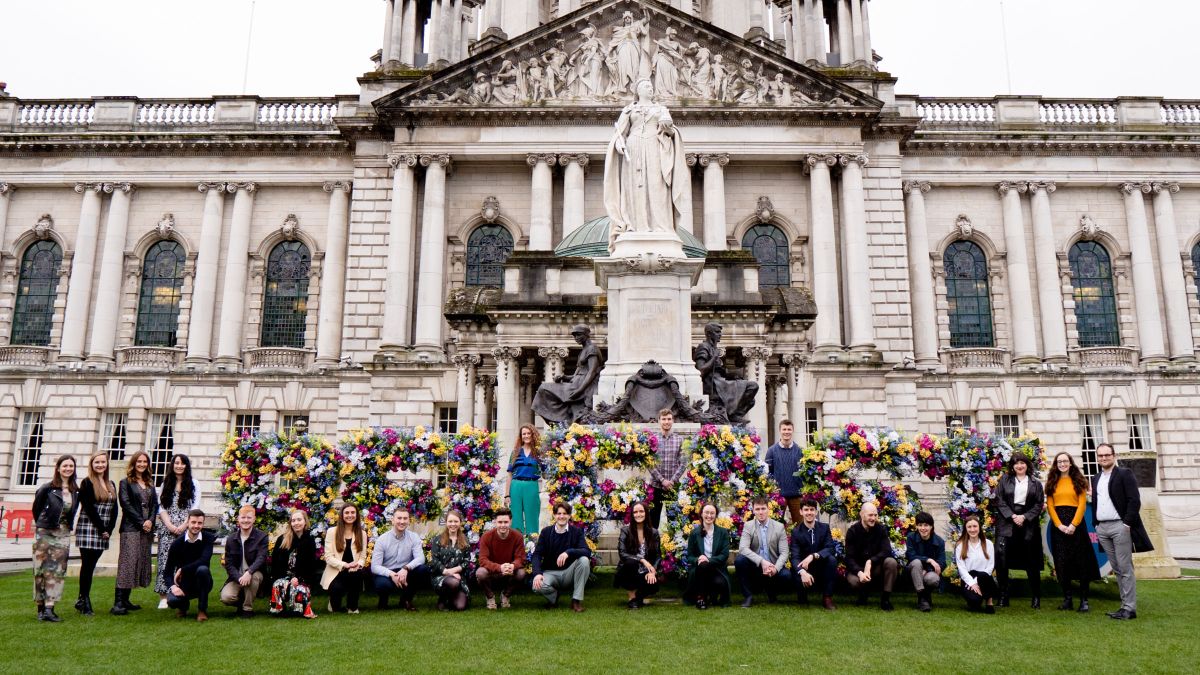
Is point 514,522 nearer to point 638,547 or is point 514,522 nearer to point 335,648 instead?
point 638,547

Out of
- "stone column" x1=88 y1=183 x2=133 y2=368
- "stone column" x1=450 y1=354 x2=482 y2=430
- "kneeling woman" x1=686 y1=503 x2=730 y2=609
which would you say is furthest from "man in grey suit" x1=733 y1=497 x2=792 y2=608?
"stone column" x1=88 y1=183 x2=133 y2=368

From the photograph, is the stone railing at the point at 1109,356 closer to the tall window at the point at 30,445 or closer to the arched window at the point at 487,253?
the arched window at the point at 487,253

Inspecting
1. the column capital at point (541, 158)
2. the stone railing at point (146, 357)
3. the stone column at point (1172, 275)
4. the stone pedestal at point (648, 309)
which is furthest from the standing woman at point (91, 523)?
the stone column at point (1172, 275)

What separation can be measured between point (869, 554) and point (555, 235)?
26580 millimetres

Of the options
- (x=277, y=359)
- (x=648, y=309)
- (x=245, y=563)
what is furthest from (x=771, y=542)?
(x=277, y=359)

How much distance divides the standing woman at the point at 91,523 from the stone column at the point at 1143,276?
3878cm

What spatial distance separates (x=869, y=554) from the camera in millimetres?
10703

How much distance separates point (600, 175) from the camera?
36.6m

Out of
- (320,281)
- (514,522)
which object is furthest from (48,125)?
(514,522)

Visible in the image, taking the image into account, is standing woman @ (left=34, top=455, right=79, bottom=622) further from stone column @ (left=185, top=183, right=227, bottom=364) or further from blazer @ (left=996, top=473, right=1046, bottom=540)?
stone column @ (left=185, top=183, right=227, bottom=364)

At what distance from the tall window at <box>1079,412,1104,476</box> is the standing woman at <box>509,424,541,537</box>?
104ft

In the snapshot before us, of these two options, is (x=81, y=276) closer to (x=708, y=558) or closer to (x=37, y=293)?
(x=37, y=293)

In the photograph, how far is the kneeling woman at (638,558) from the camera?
403 inches

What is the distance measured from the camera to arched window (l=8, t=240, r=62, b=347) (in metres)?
38.0
